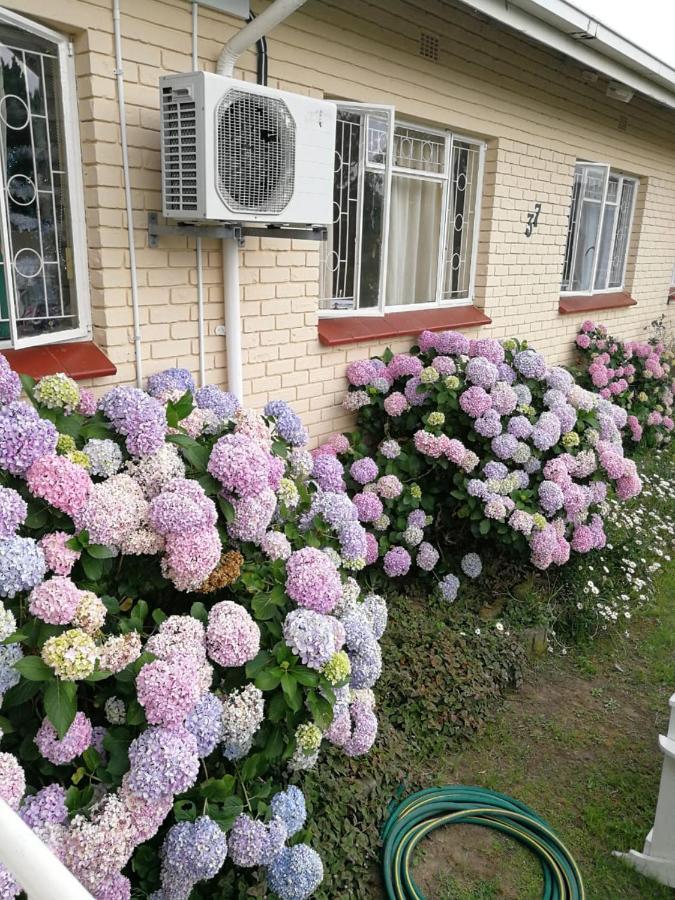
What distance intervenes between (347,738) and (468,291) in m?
4.28

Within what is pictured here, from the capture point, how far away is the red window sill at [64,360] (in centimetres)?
293

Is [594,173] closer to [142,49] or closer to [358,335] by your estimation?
[358,335]

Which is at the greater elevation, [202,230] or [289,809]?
[202,230]

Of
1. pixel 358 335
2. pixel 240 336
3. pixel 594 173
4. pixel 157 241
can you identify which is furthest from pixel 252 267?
pixel 594 173

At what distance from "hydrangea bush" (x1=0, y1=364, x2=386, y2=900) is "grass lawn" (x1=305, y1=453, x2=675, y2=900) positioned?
1.69 ft

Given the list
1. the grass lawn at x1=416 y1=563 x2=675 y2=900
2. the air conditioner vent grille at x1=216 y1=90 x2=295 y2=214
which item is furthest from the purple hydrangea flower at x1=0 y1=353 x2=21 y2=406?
the grass lawn at x1=416 y1=563 x2=675 y2=900

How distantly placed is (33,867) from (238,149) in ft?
9.26

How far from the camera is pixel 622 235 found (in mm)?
8609

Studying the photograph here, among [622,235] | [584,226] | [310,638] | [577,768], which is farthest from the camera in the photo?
[622,235]

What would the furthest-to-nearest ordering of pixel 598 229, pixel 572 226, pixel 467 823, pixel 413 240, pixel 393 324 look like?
pixel 598 229 → pixel 572 226 → pixel 413 240 → pixel 393 324 → pixel 467 823

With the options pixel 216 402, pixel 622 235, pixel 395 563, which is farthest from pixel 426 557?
pixel 622 235

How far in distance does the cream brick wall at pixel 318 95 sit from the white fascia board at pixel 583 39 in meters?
0.57

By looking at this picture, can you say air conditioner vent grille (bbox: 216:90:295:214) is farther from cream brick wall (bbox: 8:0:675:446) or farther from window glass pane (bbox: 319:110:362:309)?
window glass pane (bbox: 319:110:362:309)

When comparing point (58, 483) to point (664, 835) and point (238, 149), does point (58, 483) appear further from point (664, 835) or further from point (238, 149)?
point (664, 835)
